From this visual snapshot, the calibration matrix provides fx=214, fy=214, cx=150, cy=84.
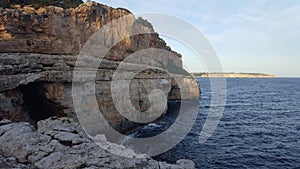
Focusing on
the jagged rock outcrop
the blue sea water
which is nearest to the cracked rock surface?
the jagged rock outcrop

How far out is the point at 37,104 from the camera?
24.8 m

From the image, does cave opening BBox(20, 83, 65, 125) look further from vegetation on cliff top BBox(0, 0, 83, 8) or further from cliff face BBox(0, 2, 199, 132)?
vegetation on cliff top BBox(0, 0, 83, 8)

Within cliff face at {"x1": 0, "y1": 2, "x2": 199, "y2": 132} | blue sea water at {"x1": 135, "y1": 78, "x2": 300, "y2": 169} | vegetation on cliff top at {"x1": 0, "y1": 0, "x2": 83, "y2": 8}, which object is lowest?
blue sea water at {"x1": 135, "y1": 78, "x2": 300, "y2": 169}

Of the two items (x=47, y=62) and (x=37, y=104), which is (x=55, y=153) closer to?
(x=47, y=62)

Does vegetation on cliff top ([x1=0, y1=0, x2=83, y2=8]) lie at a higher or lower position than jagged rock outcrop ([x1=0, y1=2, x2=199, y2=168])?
higher

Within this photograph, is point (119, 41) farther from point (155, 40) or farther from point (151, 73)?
point (155, 40)

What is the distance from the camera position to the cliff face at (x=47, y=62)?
20.8 meters

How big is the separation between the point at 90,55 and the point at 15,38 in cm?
846

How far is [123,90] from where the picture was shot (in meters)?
30.6

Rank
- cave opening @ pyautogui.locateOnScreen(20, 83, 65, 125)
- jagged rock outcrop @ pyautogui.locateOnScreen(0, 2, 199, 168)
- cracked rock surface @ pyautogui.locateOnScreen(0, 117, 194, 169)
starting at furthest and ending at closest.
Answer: cave opening @ pyautogui.locateOnScreen(20, 83, 65, 125)
jagged rock outcrop @ pyautogui.locateOnScreen(0, 2, 199, 168)
cracked rock surface @ pyautogui.locateOnScreen(0, 117, 194, 169)

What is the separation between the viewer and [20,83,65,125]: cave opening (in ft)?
76.5

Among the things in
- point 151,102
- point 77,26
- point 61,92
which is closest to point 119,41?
point 77,26

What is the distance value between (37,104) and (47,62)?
5393mm

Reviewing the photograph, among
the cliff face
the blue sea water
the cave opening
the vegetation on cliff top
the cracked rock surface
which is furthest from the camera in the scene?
the vegetation on cliff top
